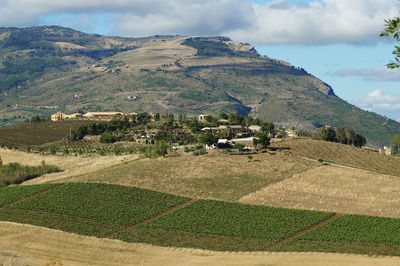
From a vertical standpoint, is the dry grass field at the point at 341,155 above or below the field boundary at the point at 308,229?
above

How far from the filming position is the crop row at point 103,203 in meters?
122

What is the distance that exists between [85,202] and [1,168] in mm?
44649

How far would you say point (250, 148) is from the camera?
17812 cm

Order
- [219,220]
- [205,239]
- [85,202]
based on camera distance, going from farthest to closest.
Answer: [85,202], [219,220], [205,239]

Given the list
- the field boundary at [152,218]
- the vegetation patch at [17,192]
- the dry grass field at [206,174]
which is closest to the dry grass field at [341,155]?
the dry grass field at [206,174]

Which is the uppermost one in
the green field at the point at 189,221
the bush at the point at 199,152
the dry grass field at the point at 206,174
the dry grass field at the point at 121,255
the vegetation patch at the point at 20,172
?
the bush at the point at 199,152

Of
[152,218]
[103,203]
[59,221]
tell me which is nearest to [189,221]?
[152,218]

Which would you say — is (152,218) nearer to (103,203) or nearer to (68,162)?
(103,203)

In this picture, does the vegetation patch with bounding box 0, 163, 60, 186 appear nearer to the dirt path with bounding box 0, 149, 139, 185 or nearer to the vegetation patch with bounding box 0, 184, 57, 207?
the dirt path with bounding box 0, 149, 139, 185

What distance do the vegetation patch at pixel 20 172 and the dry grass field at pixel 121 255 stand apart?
48470mm

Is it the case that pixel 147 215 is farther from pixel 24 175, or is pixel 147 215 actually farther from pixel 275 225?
pixel 24 175

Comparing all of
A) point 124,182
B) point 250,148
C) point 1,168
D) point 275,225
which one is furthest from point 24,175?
point 275,225

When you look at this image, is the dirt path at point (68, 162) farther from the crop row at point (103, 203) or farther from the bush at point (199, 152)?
the crop row at point (103, 203)

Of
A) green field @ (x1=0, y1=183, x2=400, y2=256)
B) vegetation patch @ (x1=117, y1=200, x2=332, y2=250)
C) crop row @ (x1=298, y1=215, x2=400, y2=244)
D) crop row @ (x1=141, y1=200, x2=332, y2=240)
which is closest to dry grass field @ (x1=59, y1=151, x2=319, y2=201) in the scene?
green field @ (x1=0, y1=183, x2=400, y2=256)
